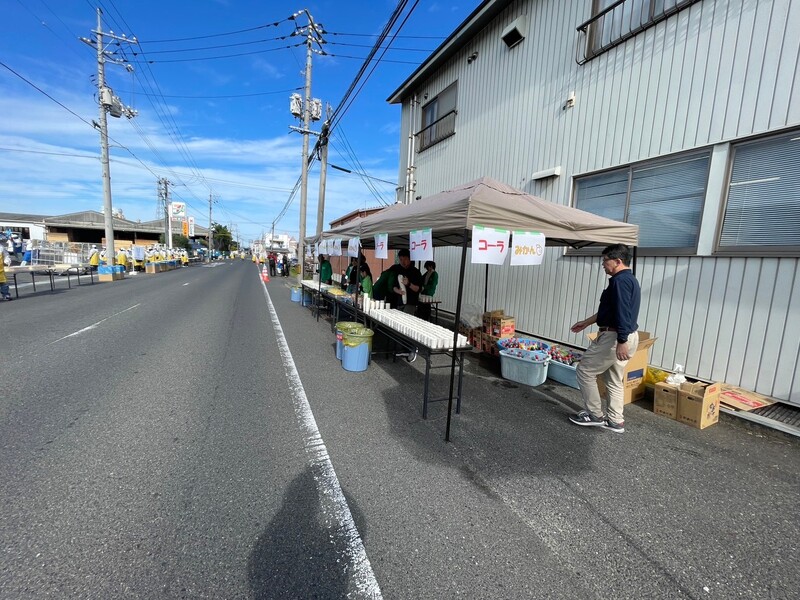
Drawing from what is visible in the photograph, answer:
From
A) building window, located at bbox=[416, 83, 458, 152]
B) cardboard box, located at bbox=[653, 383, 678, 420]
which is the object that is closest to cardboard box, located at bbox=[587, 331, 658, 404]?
cardboard box, located at bbox=[653, 383, 678, 420]

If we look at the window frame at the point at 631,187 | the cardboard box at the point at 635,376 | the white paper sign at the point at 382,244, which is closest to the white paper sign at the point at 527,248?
the cardboard box at the point at 635,376

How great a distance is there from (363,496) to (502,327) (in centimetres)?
446

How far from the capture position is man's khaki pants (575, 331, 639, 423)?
370 cm

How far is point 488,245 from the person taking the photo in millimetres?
3451

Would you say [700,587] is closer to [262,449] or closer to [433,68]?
[262,449]

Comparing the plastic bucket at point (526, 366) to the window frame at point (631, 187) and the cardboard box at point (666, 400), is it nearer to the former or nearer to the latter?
the cardboard box at point (666, 400)

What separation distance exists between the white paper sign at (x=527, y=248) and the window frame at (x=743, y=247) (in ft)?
8.30

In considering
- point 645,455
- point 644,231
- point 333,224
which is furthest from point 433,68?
point 333,224

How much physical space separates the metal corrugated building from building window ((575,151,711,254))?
0.02 metres

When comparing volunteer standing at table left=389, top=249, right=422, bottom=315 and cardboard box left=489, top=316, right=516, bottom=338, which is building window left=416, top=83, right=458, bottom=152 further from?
cardboard box left=489, top=316, right=516, bottom=338

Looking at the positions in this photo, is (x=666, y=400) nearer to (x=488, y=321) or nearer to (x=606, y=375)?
(x=606, y=375)

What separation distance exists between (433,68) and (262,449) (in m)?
11.3

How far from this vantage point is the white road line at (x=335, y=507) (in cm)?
191

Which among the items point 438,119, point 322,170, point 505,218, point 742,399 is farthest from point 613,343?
point 322,170
